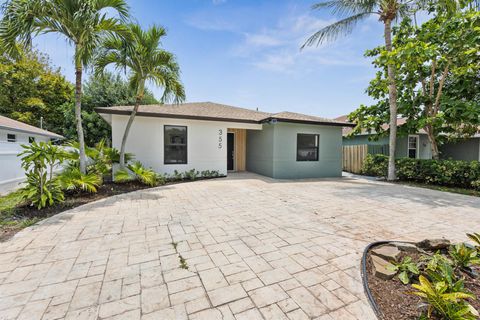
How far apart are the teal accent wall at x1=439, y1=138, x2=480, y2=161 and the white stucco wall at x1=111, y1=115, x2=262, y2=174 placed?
13.9 m

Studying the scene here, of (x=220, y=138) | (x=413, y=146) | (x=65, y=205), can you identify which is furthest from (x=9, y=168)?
(x=413, y=146)

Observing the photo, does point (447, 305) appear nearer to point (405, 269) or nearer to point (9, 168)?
point (405, 269)

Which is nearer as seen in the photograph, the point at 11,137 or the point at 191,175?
the point at 191,175

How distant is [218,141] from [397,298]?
8.49m

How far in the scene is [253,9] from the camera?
25.9 ft

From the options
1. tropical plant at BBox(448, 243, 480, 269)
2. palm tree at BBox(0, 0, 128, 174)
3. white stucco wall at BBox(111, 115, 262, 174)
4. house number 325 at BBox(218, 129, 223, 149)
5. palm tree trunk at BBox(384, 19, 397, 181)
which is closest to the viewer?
tropical plant at BBox(448, 243, 480, 269)

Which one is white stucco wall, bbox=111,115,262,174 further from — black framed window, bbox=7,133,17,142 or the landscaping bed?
black framed window, bbox=7,133,17,142

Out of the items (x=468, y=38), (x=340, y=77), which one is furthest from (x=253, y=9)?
(x=468, y=38)

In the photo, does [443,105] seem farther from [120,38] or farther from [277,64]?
[120,38]

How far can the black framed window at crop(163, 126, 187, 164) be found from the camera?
9070 mm

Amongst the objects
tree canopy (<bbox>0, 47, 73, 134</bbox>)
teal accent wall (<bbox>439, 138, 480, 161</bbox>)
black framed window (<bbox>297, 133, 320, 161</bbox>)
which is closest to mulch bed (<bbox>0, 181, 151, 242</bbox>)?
black framed window (<bbox>297, 133, 320, 161</bbox>)

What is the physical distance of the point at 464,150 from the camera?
1375 centimetres

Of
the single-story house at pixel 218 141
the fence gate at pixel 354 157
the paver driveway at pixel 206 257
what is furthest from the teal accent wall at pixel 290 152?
the paver driveway at pixel 206 257

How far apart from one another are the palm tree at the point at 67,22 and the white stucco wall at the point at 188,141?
107 inches
